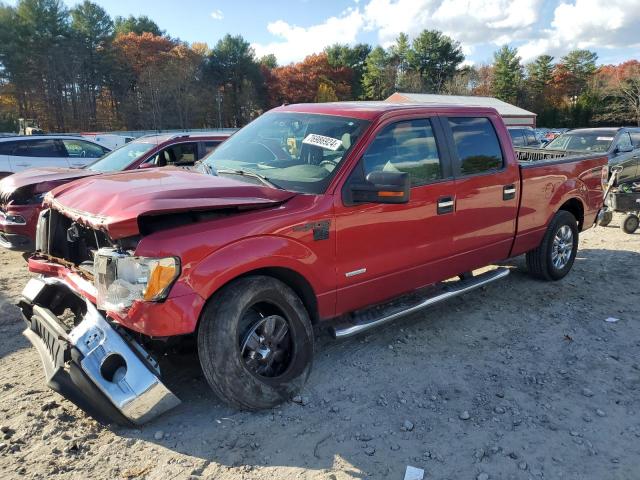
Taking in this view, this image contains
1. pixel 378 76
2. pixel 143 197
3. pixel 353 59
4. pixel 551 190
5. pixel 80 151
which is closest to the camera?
pixel 143 197

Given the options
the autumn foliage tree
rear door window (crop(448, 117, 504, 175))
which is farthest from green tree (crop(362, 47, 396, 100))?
rear door window (crop(448, 117, 504, 175))

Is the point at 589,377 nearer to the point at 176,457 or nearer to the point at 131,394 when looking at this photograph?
the point at 176,457

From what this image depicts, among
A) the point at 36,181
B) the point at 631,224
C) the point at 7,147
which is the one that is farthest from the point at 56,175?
the point at 631,224

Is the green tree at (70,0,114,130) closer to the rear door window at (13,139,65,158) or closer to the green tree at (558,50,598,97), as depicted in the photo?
the rear door window at (13,139,65,158)

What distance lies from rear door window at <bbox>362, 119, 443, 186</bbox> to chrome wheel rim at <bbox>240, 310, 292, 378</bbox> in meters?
1.27

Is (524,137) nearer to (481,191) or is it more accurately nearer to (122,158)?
A: (122,158)

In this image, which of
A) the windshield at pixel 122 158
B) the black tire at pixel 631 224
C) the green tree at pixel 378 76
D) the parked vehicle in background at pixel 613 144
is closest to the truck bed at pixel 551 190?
the black tire at pixel 631 224

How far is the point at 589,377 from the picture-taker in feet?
12.5

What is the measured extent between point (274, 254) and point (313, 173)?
77 centimetres

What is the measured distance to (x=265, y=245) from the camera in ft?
10.4

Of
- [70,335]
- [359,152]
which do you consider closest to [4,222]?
[70,335]

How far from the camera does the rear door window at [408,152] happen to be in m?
3.81

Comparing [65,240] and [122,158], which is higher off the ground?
[122,158]

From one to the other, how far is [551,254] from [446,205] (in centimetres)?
223
